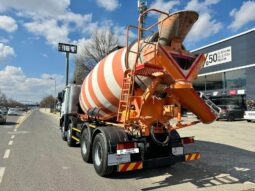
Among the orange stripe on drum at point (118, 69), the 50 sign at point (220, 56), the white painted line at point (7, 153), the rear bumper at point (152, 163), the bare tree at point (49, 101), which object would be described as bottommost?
the white painted line at point (7, 153)

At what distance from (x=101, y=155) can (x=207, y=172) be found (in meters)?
2.80

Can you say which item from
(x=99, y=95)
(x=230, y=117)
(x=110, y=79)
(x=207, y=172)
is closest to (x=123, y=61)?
(x=110, y=79)

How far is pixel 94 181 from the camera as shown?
646cm

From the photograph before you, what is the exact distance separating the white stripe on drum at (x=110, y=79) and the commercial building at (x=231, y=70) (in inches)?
1016

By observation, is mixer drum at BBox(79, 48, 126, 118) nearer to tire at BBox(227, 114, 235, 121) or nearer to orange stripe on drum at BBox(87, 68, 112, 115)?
orange stripe on drum at BBox(87, 68, 112, 115)

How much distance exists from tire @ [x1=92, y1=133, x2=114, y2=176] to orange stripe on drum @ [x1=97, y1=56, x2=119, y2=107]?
1026mm

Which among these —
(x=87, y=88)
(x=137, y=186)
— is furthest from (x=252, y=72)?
(x=137, y=186)

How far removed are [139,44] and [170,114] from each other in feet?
5.86

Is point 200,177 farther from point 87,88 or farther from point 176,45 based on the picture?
point 87,88

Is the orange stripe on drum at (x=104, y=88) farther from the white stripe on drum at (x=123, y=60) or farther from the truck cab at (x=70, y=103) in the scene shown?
the truck cab at (x=70, y=103)

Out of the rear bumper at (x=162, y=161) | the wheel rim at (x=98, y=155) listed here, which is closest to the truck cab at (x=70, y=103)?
the wheel rim at (x=98, y=155)

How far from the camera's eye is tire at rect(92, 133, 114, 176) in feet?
21.6

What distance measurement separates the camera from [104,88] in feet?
26.1

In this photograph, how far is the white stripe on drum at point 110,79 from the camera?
7348 millimetres
